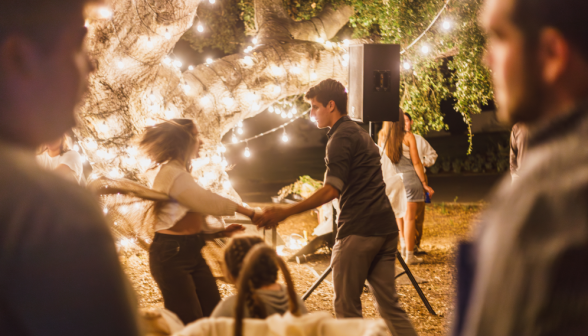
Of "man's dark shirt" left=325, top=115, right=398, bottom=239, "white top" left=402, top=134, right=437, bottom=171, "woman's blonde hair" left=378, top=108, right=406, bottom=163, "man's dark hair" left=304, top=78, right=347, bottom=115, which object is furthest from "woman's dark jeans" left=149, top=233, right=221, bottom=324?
"white top" left=402, top=134, right=437, bottom=171

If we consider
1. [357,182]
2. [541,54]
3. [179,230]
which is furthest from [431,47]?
[541,54]

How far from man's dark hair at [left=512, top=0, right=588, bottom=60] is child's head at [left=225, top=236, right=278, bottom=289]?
128 cm

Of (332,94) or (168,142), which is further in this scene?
(332,94)

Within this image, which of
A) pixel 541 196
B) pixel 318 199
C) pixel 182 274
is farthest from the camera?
pixel 318 199

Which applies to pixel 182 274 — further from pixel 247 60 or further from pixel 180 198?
pixel 247 60

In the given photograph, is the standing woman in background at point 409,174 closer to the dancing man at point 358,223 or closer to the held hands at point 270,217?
the dancing man at point 358,223

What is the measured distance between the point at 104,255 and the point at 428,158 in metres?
5.67

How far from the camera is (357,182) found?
298 centimetres

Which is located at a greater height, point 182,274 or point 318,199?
point 318,199

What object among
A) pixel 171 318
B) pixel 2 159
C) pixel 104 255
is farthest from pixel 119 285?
pixel 171 318

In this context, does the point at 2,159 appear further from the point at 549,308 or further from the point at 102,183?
the point at 102,183

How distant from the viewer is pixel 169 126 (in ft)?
9.00

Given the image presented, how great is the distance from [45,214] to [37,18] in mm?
312

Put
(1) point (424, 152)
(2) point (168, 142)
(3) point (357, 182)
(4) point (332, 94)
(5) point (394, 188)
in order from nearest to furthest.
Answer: (2) point (168, 142) < (3) point (357, 182) < (4) point (332, 94) < (5) point (394, 188) < (1) point (424, 152)
